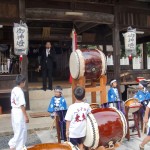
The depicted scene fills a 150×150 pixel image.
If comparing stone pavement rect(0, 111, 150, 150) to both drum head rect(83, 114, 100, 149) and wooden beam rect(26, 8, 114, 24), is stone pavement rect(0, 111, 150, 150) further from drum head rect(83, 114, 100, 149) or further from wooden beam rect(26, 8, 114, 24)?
wooden beam rect(26, 8, 114, 24)

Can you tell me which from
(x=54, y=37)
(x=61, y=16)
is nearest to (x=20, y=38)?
(x=61, y=16)

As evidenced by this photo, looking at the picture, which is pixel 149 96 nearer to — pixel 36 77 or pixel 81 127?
pixel 81 127

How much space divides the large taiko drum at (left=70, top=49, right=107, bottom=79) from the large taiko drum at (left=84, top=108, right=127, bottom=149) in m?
1.58

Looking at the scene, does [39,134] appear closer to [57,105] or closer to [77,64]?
[57,105]

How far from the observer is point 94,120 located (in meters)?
4.32

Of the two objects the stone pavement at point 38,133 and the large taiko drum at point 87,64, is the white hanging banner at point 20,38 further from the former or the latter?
the large taiko drum at point 87,64

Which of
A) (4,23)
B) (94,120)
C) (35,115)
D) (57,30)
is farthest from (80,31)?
(94,120)

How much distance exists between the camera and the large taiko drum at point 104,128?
429cm

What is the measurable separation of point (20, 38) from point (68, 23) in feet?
16.9

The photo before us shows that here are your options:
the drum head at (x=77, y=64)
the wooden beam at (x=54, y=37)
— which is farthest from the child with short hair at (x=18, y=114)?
the wooden beam at (x=54, y=37)

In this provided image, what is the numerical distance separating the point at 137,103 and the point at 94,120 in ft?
7.57

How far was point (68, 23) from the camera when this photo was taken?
13445 millimetres

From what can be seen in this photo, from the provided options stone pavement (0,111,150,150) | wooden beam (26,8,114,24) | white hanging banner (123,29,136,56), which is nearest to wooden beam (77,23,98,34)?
wooden beam (26,8,114,24)

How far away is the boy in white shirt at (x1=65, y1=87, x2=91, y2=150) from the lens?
4.27 meters
